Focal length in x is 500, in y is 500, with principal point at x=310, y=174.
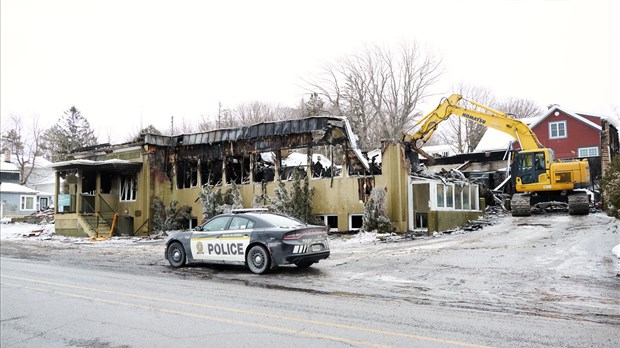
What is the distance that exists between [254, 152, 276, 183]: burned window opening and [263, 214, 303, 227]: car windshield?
12776 mm

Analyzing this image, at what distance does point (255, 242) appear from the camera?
11.8 m

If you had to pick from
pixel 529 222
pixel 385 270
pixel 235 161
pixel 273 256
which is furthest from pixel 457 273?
pixel 235 161

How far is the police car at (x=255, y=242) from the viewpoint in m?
11.4

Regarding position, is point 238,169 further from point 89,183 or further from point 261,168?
point 89,183

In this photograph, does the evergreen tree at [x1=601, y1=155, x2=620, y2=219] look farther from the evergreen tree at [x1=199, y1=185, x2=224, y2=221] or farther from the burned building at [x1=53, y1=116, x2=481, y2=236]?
the evergreen tree at [x1=199, y1=185, x2=224, y2=221]

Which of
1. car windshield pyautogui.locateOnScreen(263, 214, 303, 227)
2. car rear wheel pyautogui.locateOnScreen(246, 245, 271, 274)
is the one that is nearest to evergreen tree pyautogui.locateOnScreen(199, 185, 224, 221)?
car windshield pyautogui.locateOnScreen(263, 214, 303, 227)

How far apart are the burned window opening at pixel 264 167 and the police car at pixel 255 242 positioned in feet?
39.5

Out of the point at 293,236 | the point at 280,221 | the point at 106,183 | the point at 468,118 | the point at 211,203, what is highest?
the point at 468,118

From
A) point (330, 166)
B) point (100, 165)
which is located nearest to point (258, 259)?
point (330, 166)

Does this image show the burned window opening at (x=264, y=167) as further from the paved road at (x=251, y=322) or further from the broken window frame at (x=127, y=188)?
the paved road at (x=251, y=322)

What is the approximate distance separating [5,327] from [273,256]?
5432mm

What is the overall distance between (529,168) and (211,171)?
1711 centimetres

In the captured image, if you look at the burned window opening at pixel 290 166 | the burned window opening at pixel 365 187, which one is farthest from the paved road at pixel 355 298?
the burned window opening at pixel 290 166

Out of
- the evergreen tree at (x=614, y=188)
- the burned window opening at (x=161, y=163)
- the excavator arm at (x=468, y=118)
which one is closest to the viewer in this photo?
the evergreen tree at (x=614, y=188)
